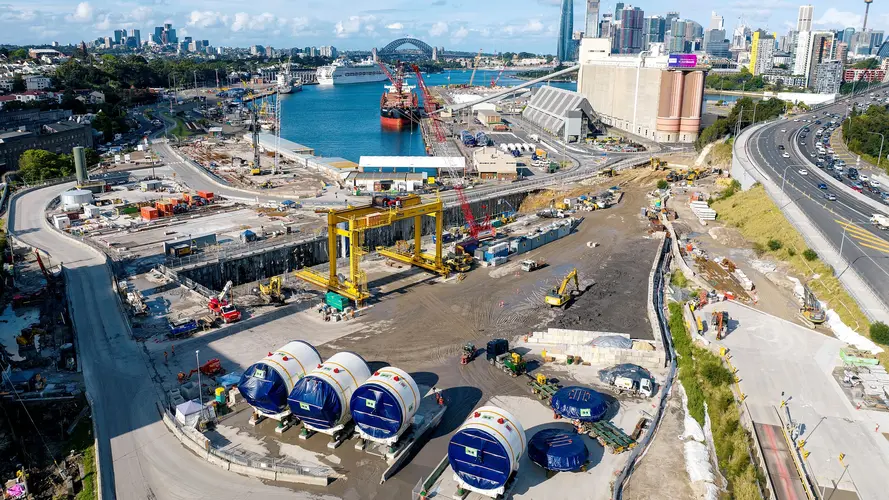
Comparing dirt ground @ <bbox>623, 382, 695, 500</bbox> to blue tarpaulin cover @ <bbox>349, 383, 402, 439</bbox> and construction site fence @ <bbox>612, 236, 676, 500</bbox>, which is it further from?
blue tarpaulin cover @ <bbox>349, 383, 402, 439</bbox>

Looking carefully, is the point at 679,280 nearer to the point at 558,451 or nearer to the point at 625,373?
the point at 625,373

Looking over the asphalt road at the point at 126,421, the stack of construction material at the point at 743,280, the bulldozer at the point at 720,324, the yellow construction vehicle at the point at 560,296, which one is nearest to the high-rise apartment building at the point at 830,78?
the stack of construction material at the point at 743,280

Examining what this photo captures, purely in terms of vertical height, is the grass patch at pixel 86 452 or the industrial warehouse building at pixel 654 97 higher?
the industrial warehouse building at pixel 654 97

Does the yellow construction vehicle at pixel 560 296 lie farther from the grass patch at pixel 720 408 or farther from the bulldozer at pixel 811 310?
the bulldozer at pixel 811 310

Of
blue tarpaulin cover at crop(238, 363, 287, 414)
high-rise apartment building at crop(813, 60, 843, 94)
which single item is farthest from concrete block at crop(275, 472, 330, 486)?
high-rise apartment building at crop(813, 60, 843, 94)

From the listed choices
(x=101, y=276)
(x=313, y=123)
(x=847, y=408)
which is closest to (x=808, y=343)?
(x=847, y=408)

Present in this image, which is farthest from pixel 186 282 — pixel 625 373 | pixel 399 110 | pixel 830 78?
pixel 830 78
